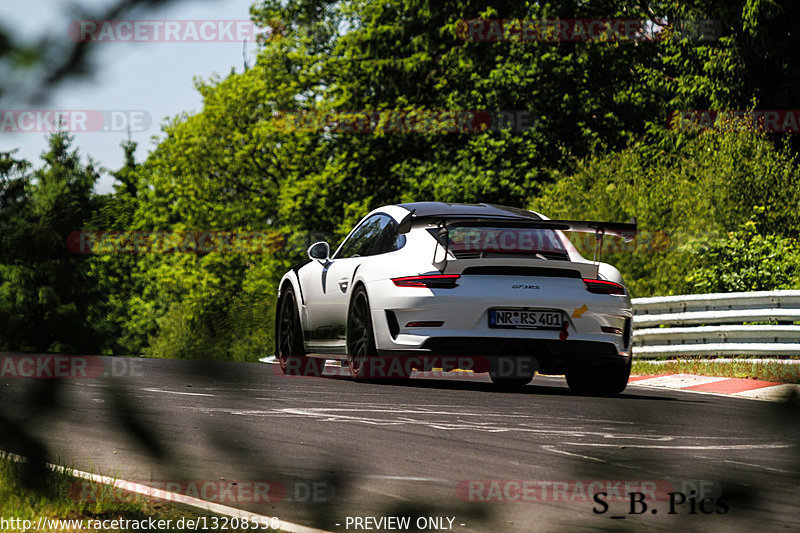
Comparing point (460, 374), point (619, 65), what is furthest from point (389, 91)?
point (460, 374)

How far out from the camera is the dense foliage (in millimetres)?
1831

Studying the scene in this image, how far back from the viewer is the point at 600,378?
10820 mm

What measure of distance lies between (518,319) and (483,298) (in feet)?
1.02

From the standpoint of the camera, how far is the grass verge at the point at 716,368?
13.6 meters

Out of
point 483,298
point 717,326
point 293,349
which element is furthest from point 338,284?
point 717,326

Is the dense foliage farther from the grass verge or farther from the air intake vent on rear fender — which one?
the grass verge

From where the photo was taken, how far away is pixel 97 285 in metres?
1.82

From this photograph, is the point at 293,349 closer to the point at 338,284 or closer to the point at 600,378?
the point at 338,284

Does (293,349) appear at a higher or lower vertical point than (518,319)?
lower

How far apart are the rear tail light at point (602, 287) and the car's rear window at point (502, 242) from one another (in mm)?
304

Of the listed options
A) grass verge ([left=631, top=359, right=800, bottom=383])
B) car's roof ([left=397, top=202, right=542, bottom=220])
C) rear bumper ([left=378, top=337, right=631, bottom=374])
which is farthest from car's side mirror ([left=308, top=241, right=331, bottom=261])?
grass verge ([left=631, top=359, right=800, bottom=383])

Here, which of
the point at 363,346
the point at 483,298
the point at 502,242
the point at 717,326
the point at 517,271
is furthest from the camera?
the point at 717,326

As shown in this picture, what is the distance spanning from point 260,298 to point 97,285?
745 millimetres

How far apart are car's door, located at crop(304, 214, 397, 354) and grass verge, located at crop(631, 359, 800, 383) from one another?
4.43m
